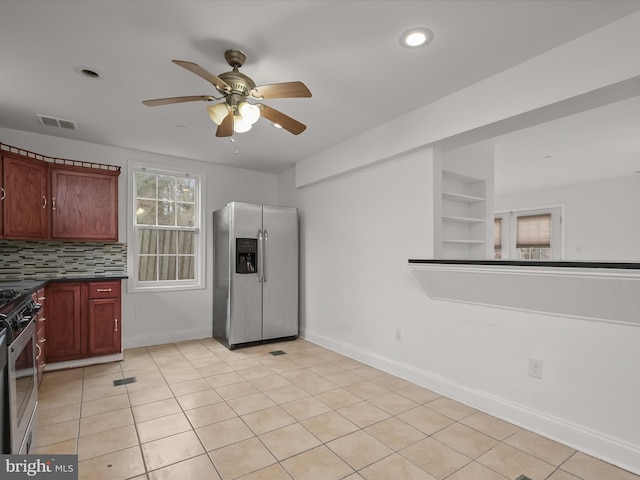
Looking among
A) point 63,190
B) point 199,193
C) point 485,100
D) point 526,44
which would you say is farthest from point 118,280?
point 526,44

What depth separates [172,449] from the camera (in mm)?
2104

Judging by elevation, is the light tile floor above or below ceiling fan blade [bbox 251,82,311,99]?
below

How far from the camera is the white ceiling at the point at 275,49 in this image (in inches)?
71.2

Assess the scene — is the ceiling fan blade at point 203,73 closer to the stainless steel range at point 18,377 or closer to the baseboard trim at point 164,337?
the stainless steel range at point 18,377

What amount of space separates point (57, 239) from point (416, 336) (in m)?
3.81

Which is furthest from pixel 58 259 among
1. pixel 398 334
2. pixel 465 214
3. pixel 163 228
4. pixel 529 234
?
pixel 529 234

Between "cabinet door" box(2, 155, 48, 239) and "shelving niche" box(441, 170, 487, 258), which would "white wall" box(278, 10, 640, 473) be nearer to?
"shelving niche" box(441, 170, 487, 258)

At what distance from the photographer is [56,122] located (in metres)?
3.37

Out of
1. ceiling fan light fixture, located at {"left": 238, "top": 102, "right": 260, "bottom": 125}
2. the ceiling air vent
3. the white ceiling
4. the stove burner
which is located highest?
the white ceiling

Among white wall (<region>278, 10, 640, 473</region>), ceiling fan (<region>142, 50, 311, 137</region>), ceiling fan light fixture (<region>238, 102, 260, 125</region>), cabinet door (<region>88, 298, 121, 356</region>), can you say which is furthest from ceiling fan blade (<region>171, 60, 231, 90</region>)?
cabinet door (<region>88, 298, 121, 356</region>)

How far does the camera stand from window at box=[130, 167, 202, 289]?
4.38 m

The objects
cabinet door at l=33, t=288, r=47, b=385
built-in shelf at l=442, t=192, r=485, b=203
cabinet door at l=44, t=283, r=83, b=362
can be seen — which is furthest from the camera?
built-in shelf at l=442, t=192, r=485, b=203

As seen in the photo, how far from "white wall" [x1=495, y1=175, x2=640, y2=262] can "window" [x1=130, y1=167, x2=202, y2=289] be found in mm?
6375

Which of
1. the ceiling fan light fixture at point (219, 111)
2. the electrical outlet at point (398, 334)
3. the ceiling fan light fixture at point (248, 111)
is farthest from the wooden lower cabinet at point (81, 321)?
the electrical outlet at point (398, 334)
